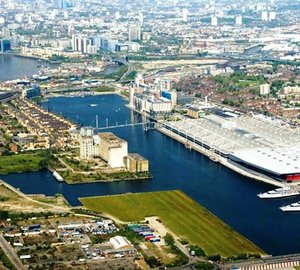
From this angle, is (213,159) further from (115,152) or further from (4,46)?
(4,46)

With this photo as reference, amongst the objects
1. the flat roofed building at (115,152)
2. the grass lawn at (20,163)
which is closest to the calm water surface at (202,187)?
the grass lawn at (20,163)

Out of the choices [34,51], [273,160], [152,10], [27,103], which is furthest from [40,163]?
[152,10]

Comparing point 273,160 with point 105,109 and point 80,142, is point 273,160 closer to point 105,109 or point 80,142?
point 80,142

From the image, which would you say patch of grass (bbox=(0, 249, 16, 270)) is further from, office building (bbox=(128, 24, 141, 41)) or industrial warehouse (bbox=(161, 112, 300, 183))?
office building (bbox=(128, 24, 141, 41))

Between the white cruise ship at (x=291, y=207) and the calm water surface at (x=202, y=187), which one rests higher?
the white cruise ship at (x=291, y=207)

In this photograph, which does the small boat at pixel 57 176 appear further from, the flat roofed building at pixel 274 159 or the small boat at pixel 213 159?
the flat roofed building at pixel 274 159

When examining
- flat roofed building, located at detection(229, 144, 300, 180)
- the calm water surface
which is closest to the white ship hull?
the calm water surface

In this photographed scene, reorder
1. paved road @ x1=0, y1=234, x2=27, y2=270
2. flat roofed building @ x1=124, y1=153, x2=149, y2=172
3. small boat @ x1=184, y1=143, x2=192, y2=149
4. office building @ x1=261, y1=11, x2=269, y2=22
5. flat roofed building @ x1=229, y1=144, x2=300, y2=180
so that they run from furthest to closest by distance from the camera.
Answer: office building @ x1=261, y1=11, x2=269, y2=22, small boat @ x1=184, y1=143, x2=192, y2=149, flat roofed building @ x1=124, y1=153, x2=149, y2=172, flat roofed building @ x1=229, y1=144, x2=300, y2=180, paved road @ x1=0, y1=234, x2=27, y2=270
